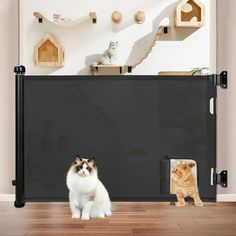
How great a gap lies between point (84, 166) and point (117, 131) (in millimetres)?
210

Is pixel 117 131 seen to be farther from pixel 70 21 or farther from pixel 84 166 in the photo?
pixel 70 21

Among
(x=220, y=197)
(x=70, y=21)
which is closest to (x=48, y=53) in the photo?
→ (x=70, y=21)

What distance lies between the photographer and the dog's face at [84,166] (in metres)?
1.83

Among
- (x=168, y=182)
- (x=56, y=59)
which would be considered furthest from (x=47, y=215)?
(x=56, y=59)

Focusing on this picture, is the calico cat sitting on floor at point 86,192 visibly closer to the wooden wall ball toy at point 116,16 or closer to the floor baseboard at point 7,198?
the floor baseboard at point 7,198

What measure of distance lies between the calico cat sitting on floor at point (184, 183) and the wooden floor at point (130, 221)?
10 cm

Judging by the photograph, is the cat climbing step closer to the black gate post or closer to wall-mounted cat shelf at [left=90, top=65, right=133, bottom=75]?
wall-mounted cat shelf at [left=90, top=65, right=133, bottom=75]

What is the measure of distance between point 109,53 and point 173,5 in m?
0.59

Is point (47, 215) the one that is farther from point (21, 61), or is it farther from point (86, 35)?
point (86, 35)

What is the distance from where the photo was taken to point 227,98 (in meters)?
2.61

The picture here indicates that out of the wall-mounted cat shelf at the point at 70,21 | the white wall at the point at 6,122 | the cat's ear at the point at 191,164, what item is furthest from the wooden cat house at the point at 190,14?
the cat's ear at the point at 191,164

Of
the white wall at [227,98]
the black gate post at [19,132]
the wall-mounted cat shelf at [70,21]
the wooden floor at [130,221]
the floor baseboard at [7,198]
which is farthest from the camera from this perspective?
the wall-mounted cat shelf at [70,21]

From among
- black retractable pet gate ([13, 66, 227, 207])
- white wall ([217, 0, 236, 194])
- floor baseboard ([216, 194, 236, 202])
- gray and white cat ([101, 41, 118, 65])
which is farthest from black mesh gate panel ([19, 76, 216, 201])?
gray and white cat ([101, 41, 118, 65])

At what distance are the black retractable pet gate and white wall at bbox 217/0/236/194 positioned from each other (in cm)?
84
